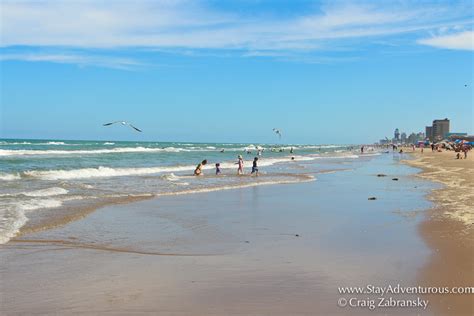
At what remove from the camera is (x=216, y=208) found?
45.1 feet

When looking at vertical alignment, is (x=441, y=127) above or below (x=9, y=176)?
above

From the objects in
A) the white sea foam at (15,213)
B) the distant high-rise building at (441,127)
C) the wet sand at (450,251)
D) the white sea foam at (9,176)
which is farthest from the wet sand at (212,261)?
the distant high-rise building at (441,127)


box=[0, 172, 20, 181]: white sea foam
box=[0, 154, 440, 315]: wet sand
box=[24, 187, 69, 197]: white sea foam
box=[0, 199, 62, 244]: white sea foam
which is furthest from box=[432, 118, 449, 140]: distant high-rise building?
box=[0, 199, 62, 244]: white sea foam

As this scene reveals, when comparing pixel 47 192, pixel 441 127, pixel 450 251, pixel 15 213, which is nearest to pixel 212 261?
pixel 450 251

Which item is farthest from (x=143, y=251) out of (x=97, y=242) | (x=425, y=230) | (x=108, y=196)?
(x=108, y=196)

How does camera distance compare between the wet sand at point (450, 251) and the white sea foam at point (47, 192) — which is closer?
the wet sand at point (450, 251)

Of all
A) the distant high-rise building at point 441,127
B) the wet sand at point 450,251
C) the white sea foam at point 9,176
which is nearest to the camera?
the wet sand at point 450,251

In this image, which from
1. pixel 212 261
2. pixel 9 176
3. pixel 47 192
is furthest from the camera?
pixel 9 176

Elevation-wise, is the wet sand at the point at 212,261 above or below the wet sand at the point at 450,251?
below

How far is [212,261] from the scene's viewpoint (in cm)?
738

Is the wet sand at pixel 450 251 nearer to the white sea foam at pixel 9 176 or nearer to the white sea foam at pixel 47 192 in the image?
the white sea foam at pixel 47 192

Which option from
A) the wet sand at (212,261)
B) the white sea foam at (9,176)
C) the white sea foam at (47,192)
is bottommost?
the wet sand at (212,261)

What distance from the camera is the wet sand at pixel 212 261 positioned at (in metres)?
5.42

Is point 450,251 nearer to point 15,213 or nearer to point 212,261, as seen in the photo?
point 212,261
